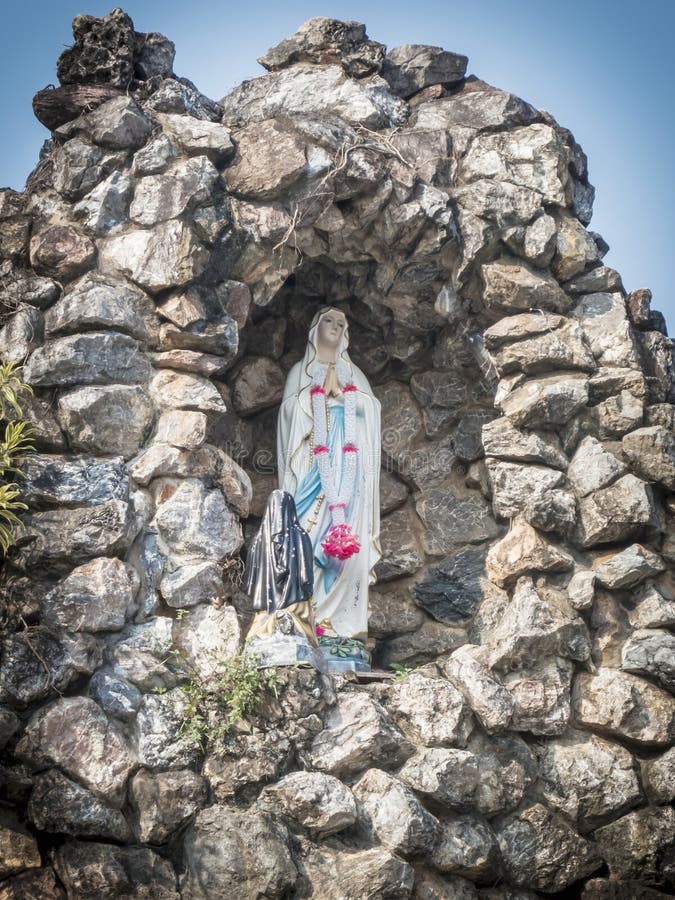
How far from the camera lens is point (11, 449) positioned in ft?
19.4

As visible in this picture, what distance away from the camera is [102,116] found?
280 inches

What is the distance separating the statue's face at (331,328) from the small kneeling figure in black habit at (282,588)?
1.46m

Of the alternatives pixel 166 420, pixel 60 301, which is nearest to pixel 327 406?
pixel 166 420

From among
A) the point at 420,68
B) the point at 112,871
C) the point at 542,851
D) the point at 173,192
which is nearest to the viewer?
the point at 112,871

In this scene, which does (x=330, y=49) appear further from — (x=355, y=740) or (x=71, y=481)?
(x=355, y=740)

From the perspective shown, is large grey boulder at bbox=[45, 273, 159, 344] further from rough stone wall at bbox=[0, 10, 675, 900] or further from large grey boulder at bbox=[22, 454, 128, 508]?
large grey boulder at bbox=[22, 454, 128, 508]

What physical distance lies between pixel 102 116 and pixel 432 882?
4748 millimetres

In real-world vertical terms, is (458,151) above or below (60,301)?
above

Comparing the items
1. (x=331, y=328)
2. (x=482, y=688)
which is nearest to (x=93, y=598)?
(x=482, y=688)

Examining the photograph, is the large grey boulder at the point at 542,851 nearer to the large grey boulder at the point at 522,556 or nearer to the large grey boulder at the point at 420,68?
the large grey boulder at the point at 522,556

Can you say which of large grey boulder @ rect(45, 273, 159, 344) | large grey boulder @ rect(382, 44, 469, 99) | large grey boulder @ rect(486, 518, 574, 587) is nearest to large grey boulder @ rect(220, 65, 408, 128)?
large grey boulder @ rect(382, 44, 469, 99)

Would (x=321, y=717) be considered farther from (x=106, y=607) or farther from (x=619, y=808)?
(x=619, y=808)

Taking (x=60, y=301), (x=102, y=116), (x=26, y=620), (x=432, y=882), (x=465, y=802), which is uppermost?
(x=102, y=116)

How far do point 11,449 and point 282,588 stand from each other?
157 cm
